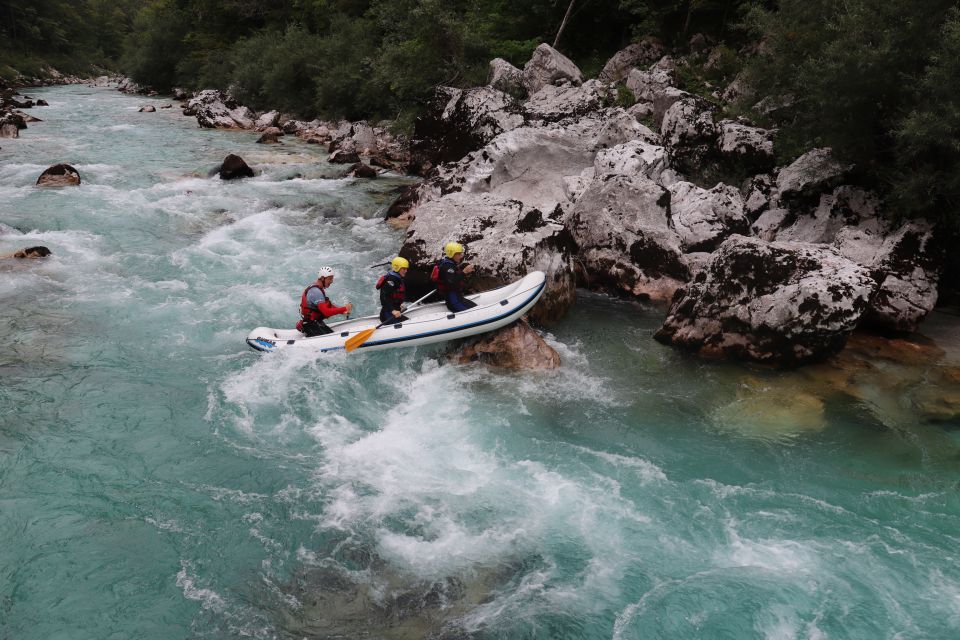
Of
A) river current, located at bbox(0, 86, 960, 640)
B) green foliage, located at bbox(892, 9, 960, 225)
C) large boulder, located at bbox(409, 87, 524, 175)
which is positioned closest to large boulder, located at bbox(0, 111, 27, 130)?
large boulder, located at bbox(409, 87, 524, 175)

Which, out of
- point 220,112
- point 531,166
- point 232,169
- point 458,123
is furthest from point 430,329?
point 220,112

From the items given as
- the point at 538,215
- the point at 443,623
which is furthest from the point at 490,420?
the point at 538,215

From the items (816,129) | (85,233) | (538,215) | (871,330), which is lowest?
(85,233)

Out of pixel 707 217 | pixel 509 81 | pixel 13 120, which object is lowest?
pixel 13 120

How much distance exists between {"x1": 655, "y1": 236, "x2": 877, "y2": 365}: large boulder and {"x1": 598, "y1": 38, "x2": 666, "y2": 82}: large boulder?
1331 centimetres

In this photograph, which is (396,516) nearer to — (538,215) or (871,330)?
(538,215)

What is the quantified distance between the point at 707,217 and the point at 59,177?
51.5 ft

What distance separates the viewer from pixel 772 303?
29.0 feet

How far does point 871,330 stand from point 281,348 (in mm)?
8859

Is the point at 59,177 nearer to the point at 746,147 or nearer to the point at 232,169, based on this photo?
the point at 232,169

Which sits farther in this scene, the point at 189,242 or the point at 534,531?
the point at 189,242

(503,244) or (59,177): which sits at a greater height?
(503,244)

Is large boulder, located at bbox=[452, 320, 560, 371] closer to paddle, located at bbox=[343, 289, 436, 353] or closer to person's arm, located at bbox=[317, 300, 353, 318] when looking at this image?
paddle, located at bbox=[343, 289, 436, 353]

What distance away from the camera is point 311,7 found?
115 feet
